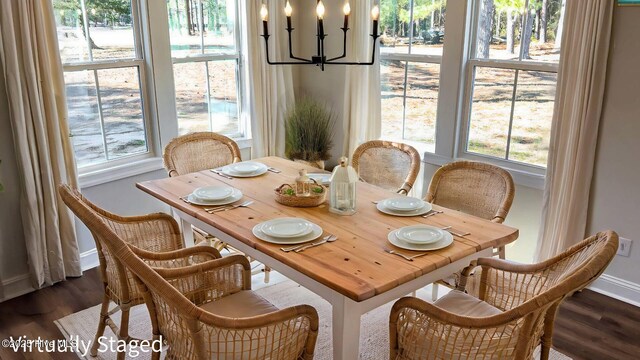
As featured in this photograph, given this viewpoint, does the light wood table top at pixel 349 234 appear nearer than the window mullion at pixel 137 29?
Yes

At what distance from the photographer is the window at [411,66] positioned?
358cm

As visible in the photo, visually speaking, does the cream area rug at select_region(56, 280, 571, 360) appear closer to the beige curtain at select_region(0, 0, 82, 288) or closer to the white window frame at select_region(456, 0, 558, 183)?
the beige curtain at select_region(0, 0, 82, 288)

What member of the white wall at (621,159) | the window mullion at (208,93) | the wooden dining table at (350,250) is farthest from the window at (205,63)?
the white wall at (621,159)

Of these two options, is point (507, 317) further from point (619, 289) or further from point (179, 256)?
point (619, 289)

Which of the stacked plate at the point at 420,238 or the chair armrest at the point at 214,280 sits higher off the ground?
the stacked plate at the point at 420,238

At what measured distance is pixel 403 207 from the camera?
7.78 feet

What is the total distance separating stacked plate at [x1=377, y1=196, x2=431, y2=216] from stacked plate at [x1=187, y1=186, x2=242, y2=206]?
27.6 inches

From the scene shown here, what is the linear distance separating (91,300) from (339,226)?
1.72m

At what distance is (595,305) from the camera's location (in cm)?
298

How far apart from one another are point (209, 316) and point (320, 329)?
Answer: 1283 millimetres

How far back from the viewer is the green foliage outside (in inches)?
161

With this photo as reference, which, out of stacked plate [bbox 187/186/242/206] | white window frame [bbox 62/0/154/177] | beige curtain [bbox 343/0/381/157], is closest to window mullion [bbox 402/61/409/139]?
beige curtain [bbox 343/0/381/157]

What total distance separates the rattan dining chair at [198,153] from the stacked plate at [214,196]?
0.64m

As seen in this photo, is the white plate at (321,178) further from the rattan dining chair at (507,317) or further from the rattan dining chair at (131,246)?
the rattan dining chair at (507,317)
